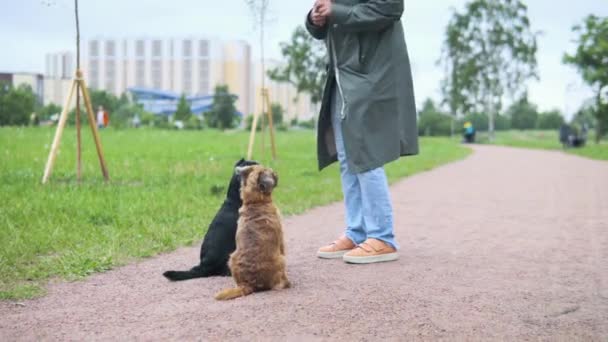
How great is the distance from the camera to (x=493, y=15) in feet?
158

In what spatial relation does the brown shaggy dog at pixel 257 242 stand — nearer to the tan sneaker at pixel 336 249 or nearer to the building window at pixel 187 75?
the tan sneaker at pixel 336 249

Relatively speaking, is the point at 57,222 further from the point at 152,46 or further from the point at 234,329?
the point at 152,46

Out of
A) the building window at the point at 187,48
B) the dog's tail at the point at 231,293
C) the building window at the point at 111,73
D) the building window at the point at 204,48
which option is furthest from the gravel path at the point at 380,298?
the building window at the point at 111,73

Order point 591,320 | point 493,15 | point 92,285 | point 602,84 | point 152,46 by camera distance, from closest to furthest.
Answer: point 591,320, point 92,285, point 602,84, point 493,15, point 152,46

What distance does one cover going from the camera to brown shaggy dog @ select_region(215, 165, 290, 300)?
3736 millimetres

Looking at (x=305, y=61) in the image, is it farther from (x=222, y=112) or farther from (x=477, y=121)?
(x=222, y=112)

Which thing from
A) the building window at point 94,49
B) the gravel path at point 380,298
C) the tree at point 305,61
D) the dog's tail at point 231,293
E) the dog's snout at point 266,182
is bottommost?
the gravel path at point 380,298

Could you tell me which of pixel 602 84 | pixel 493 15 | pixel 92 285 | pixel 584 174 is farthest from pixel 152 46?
pixel 92 285

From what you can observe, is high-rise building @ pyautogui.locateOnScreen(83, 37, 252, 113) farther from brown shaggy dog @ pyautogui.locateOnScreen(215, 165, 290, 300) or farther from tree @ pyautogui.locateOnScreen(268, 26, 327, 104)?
brown shaggy dog @ pyautogui.locateOnScreen(215, 165, 290, 300)

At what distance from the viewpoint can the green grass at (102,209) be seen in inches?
184

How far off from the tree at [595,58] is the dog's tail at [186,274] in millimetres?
27766

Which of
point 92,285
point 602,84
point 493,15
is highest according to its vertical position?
point 493,15

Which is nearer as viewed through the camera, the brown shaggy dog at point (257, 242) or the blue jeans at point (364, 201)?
the brown shaggy dog at point (257, 242)

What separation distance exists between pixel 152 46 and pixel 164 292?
124m
